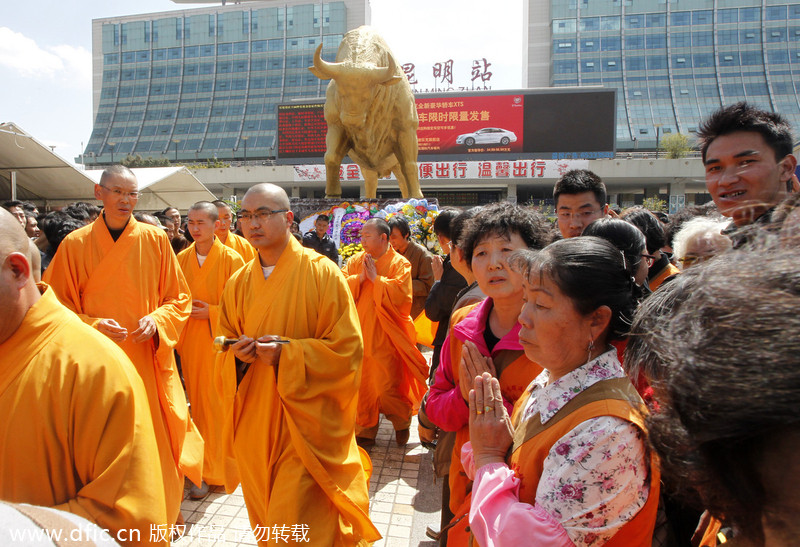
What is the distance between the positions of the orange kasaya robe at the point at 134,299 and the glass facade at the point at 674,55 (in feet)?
160

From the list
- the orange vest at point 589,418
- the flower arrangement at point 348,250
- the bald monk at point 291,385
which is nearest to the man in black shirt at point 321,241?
the flower arrangement at point 348,250

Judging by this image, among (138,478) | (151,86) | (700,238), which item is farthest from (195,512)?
(151,86)

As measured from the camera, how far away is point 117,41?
62.4m

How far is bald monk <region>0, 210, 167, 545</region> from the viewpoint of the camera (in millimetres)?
1096

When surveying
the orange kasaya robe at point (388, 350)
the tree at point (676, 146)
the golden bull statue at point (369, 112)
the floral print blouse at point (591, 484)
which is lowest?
the orange kasaya robe at point (388, 350)

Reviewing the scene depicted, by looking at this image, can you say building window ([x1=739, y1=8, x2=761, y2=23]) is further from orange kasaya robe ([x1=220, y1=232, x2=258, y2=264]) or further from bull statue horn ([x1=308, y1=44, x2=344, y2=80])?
orange kasaya robe ([x1=220, y1=232, x2=258, y2=264])

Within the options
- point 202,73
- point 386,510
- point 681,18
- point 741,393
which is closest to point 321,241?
point 386,510

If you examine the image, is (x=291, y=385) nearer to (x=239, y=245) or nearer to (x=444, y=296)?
(x=444, y=296)

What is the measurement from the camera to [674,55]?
2053 inches

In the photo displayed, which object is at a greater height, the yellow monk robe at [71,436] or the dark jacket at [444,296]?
the yellow monk robe at [71,436]

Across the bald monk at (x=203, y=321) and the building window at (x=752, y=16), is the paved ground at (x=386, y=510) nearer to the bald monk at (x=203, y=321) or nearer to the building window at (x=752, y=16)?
the bald monk at (x=203, y=321)

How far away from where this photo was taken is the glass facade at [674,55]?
158ft

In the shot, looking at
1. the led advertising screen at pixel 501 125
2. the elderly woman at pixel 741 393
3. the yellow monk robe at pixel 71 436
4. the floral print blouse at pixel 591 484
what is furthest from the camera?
the led advertising screen at pixel 501 125

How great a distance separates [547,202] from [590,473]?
31.3 metres
